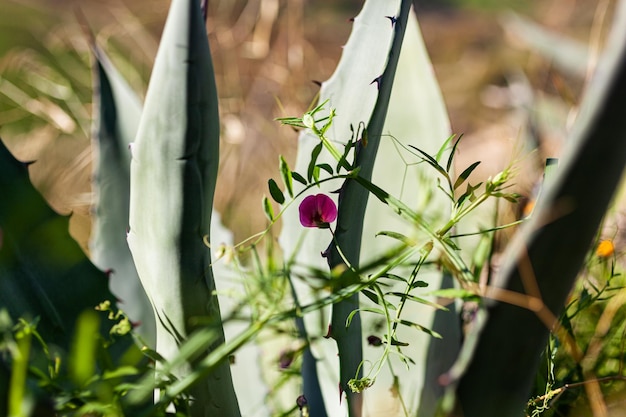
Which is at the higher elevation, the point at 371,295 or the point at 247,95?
the point at 247,95

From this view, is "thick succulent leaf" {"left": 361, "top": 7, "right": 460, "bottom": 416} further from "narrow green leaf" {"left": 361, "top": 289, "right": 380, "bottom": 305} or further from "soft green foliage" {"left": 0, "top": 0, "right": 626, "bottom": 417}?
"narrow green leaf" {"left": 361, "top": 289, "right": 380, "bottom": 305}

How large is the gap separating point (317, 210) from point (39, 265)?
241 mm

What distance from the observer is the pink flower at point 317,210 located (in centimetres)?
52

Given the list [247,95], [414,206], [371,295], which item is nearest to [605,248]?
[414,206]

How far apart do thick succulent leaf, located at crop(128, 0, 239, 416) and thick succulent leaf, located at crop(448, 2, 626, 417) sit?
0.20 metres

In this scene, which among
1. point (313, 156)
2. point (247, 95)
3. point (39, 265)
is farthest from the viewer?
point (247, 95)

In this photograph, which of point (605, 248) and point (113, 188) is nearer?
point (605, 248)

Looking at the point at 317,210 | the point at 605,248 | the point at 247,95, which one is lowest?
the point at 605,248

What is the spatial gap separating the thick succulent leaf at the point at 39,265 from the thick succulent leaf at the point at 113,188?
14 centimetres

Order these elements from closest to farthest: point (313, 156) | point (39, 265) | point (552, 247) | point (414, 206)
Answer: point (552, 247) < point (313, 156) < point (39, 265) < point (414, 206)

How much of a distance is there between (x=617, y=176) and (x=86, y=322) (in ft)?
0.87

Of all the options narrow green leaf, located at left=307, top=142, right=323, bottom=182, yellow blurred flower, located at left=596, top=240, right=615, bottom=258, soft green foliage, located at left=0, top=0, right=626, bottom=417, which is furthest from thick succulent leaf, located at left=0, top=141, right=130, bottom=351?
→ yellow blurred flower, located at left=596, top=240, right=615, bottom=258

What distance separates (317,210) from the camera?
527 millimetres

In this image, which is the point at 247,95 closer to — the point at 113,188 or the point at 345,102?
the point at 113,188
